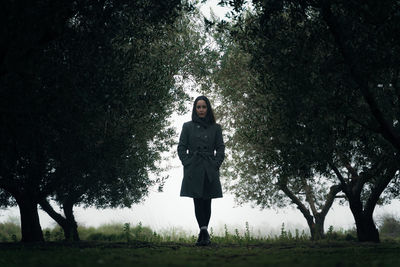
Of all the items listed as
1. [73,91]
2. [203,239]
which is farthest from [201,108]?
[203,239]

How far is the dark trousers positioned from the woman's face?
98.9 inches

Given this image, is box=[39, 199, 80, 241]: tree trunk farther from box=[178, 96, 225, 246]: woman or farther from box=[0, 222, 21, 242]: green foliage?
box=[178, 96, 225, 246]: woman

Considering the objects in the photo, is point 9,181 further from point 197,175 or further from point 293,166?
point 293,166

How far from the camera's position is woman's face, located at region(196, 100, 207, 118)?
12.6 metres

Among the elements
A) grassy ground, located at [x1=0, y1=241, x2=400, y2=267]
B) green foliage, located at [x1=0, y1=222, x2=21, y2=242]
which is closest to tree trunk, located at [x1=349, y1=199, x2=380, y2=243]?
grassy ground, located at [x1=0, y1=241, x2=400, y2=267]

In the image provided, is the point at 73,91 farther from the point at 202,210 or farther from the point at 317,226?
the point at 317,226

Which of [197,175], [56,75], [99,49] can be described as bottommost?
[197,175]

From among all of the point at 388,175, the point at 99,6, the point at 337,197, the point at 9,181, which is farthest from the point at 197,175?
the point at 337,197

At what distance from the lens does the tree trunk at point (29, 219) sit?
53.1 feet

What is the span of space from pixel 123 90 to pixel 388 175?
10.7 meters

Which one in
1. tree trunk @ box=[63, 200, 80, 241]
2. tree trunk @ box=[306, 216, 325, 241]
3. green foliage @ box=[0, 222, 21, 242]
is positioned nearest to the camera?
tree trunk @ box=[63, 200, 80, 241]

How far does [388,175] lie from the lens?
1659 cm

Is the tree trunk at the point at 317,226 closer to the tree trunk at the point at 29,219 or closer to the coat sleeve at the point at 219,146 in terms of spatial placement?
the coat sleeve at the point at 219,146

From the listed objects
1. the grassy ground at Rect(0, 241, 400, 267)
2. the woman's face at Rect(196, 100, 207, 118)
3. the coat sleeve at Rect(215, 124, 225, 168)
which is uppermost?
the woman's face at Rect(196, 100, 207, 118)
